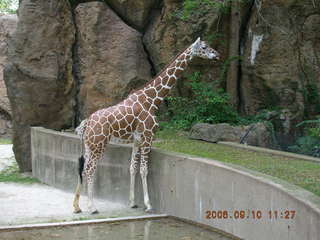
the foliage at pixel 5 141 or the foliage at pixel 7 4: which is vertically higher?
the foliage at pixel 7 4

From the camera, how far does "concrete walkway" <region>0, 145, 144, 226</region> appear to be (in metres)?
8.18

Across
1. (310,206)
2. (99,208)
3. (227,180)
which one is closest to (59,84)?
(99,208)

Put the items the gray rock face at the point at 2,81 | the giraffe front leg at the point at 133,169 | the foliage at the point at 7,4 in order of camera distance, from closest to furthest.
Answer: the giraffe front leg at the point at 133,169
the gray rock face at the point at 2,81
the foliage at the point at 7,4

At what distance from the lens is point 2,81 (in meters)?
21.0

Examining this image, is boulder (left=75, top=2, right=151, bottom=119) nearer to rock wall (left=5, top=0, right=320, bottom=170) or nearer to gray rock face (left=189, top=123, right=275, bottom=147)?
rock wall (left=5, top=0, right=320, bottom=170)

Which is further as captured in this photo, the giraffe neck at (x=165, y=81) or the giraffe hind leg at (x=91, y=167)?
the giraffe neck at (x=165, y=81)

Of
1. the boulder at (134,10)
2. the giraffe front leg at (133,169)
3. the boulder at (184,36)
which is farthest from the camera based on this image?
the boulder at (134,10)

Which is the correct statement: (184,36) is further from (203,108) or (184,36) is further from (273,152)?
(273,152)

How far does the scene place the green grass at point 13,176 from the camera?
38.3 feet

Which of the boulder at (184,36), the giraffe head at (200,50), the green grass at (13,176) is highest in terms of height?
the boulder at (184,36)

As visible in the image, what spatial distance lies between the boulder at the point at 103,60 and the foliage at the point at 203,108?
1.25 meters

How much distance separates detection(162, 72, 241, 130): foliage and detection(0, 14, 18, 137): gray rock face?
9618 millimetres

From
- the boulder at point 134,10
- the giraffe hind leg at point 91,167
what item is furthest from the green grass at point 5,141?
the giraffe hind leg at point 91,167

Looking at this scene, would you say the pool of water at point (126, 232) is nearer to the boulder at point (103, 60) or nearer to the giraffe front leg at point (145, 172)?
the giraffe front leg at point (145, 172)
